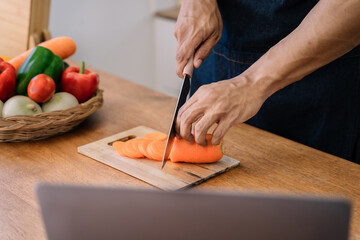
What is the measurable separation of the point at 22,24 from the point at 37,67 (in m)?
0.51

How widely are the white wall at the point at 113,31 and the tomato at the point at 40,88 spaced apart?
1.53 meters

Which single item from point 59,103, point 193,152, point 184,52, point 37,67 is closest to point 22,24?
point 37,67

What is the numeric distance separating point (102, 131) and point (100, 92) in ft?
0.42

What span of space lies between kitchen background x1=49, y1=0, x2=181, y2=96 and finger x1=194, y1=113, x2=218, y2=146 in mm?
1845

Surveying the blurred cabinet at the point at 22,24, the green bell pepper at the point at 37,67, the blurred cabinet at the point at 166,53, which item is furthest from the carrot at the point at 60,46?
the blurred cabinet at the point at 166,53

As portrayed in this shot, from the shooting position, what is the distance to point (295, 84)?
1.50 metres

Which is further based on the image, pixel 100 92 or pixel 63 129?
pixel 100 92

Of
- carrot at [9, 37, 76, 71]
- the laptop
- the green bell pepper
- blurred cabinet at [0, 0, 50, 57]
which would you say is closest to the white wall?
blurred cabinet at [0, 0, 50, 57]

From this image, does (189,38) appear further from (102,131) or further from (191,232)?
(191,232)

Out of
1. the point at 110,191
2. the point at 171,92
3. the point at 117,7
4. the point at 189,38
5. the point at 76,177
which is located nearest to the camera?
the point at 110,191

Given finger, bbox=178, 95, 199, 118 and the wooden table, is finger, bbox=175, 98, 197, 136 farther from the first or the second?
the wooden table

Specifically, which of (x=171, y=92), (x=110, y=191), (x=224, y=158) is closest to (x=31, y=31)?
(x=224, y=158)

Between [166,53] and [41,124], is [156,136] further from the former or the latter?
[166,53]

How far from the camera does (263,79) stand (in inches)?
45.1
